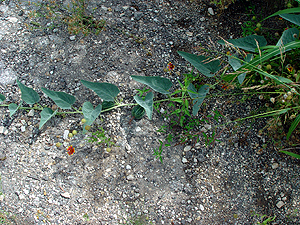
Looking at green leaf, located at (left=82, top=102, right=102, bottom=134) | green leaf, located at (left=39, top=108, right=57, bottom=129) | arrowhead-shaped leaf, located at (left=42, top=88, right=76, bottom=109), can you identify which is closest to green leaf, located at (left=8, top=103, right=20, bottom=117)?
green leaf, located at (left=39, top=108, right=57, bottom=129)

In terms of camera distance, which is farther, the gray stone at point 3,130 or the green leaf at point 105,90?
the gray stone at point 3,130

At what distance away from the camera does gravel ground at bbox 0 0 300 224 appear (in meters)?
1.88

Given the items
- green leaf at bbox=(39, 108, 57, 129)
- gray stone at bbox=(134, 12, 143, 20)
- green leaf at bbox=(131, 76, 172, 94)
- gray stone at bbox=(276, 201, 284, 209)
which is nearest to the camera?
green leaf at bbox=(131, 76, 172, 94)

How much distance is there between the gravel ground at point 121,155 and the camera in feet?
6.16

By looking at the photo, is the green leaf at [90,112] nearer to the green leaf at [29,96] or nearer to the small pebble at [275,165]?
the green leaf at [29,96]

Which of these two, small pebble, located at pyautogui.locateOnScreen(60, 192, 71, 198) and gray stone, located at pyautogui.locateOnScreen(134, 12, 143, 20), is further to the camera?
gray stone, located at pyautogui.locateOnScreen(134, 12, 143, 20)

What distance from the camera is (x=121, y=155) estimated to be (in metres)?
1.98

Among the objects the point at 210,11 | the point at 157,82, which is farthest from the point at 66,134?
the point at 210,11

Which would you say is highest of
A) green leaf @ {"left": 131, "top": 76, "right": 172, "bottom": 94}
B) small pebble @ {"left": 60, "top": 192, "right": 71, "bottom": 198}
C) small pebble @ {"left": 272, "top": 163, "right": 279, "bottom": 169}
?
green leaf @ {"left": 131, "top": 76, "right": 172, "bottom": 94}

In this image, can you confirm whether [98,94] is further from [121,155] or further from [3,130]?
[3,130]

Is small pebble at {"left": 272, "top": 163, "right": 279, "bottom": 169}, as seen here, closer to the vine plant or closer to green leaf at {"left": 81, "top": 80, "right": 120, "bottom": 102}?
the vine plant

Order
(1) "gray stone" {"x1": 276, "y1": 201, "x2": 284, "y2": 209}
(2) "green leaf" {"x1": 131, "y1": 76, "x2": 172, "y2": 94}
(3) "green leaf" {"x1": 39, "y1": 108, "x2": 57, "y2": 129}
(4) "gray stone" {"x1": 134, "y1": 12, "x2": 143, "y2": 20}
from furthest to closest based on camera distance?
(4) "gray stone" {"x1": 134, "y1": 12, "x2": 143, "y2": 20} → (1) "gray stone" {"x1": 276, "y1": 201, "x2": 284, "y2": 209} → (3) "green leaf" {"x1": 39, "y1": 108, "x2": 57, "y2": 129} → (2) "green leaf" {"x1": 131, "y1": 76, "x2": 172, "y2": 94}

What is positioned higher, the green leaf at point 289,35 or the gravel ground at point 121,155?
the green leaf at point 289,35

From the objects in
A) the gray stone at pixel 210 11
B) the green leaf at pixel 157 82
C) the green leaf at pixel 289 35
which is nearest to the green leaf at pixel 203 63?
the green leaf at pixel 157 82
